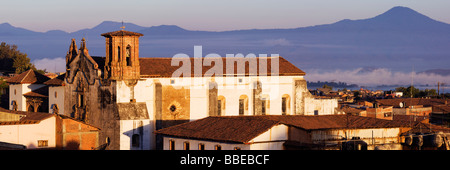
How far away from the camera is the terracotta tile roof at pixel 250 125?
4269 cm

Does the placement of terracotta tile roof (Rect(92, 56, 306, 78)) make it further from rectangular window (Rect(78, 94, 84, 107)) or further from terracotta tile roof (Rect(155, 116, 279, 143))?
terracotta tile roof (Rect(155, 116, 279, 143))

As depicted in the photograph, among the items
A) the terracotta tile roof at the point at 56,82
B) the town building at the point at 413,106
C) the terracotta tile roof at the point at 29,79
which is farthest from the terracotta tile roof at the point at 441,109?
the terracotta tile roof at the point at 56,82

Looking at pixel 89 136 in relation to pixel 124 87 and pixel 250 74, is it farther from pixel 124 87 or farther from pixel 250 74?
pixel 250 74

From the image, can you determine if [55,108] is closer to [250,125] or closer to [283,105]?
[283,105]

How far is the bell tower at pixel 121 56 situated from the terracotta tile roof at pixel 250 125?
8.27 meters

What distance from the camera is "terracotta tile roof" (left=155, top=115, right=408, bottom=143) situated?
4269cm

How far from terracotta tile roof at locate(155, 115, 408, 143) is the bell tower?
8272mm

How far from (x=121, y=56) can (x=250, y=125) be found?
14898 mm

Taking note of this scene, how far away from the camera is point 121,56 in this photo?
5572 cm

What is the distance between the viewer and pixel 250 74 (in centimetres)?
5947

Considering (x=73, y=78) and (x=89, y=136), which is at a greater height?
(x=73, y=78)

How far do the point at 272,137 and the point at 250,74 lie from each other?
17.6 m

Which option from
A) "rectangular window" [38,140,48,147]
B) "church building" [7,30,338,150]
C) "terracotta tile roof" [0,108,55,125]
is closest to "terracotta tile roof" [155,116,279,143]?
"church building" [7,30,338,150]
